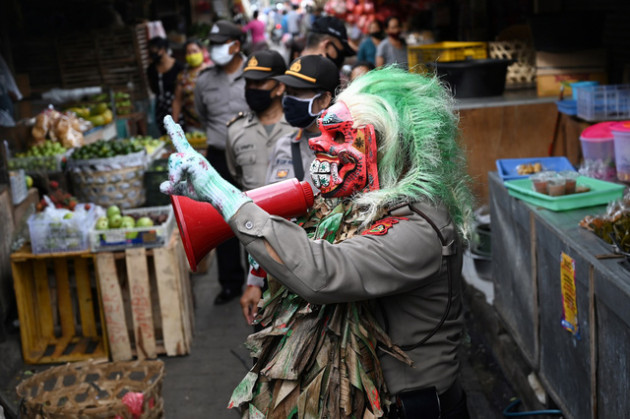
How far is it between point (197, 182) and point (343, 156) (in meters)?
0.49

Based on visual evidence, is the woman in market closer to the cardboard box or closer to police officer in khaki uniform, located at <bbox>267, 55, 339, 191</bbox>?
the cardboard box

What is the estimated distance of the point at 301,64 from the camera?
3.99m

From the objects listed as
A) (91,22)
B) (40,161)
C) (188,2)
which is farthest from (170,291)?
(188,2)

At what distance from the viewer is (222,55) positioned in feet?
21.3

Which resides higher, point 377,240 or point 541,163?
point 377,240

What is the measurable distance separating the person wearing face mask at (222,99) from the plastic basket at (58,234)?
136 cm

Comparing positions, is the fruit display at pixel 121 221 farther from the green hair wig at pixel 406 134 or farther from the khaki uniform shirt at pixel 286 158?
the green hair wig at pixel 406 134

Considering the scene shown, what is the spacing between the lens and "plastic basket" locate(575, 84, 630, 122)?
15.7ft

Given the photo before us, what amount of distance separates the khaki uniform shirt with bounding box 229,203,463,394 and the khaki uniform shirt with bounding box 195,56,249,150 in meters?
4.23

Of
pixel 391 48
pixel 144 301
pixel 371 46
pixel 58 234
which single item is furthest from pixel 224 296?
pixel 371 46

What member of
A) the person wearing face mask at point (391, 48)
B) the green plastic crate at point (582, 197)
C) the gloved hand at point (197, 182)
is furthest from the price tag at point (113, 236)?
the person wearing face mask at point (391, 48)

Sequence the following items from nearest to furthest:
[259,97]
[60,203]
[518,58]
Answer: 1. [259,97]
2. [60,203]
3. [518,58]

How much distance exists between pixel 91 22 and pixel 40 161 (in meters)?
4.95

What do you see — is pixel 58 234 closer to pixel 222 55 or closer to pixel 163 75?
pixel 222 55
